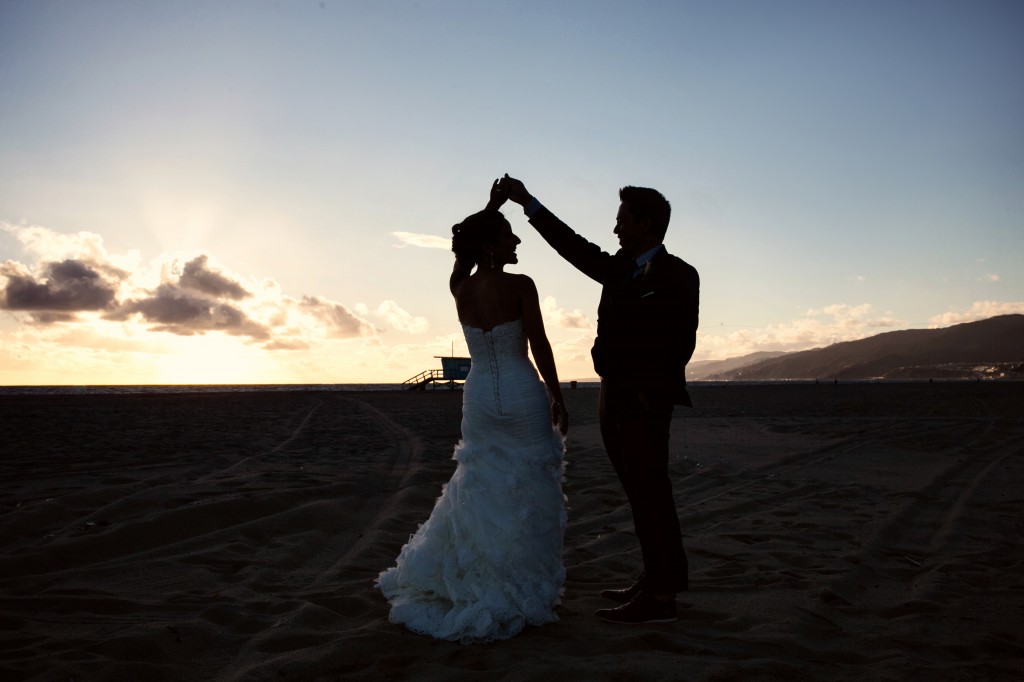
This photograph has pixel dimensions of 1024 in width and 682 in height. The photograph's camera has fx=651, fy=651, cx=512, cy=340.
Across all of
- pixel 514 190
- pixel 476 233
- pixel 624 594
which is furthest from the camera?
pixel 624 594

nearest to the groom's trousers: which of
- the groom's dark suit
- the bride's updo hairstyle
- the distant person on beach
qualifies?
the groom's dark suit

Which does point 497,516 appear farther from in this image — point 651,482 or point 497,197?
point 497,197

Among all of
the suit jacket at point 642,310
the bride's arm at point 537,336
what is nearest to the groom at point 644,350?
the suit jacket at point 642,310

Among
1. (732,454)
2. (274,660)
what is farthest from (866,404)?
(274,660)

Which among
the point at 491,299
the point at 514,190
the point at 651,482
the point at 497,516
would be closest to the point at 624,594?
the point at 651,482

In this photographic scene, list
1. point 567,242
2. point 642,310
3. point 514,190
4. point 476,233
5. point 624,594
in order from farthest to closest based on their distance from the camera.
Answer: point 624,594
point 476,233
point 514,190
point 567,242
point 642,310

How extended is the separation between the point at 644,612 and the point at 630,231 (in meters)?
2.01

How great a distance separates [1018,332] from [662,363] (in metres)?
250

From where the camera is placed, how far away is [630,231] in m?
3.43

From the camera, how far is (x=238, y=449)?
11336 mm

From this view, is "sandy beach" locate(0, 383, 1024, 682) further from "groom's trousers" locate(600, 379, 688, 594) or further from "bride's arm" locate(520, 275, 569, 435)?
"bride's arm" locate(520, 275, 569, 435)

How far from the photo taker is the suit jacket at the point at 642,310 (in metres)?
3.22

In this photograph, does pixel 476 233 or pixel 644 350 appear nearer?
pixel 644 350

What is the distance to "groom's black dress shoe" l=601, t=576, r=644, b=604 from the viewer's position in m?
3.70
